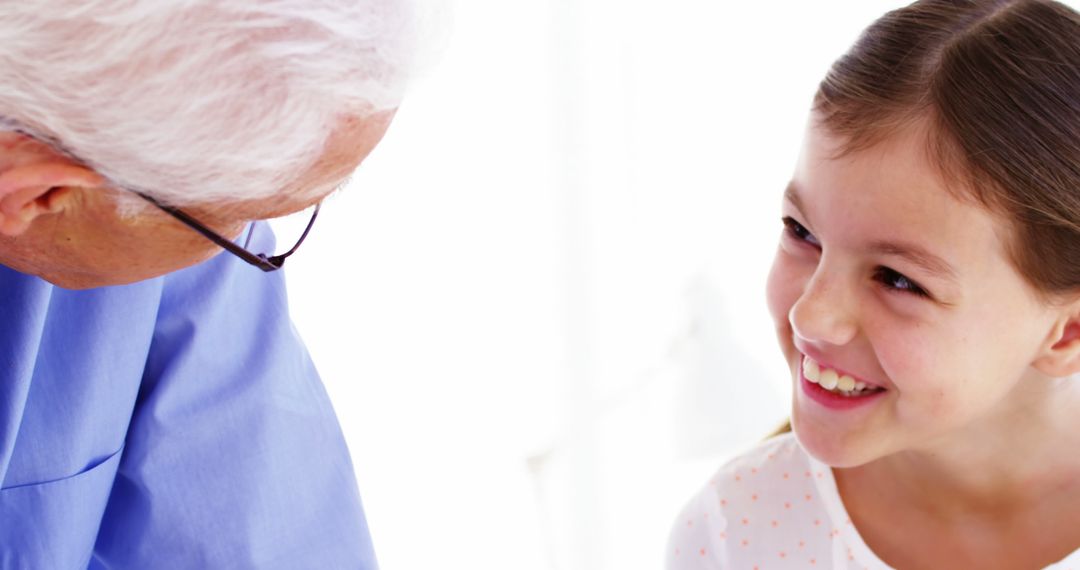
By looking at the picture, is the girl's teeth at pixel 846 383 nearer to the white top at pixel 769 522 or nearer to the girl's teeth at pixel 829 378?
the girl's teeth at pixel 829 378

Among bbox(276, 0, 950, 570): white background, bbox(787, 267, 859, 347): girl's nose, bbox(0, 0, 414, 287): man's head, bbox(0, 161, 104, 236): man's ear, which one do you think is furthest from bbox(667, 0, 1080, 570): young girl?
bbox(276, 0, 950, 570): white background

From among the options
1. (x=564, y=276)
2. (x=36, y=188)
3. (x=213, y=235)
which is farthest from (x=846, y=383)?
(x=564, y=276)

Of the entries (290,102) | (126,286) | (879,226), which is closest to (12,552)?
(126,286)

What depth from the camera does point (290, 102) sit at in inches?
32.7

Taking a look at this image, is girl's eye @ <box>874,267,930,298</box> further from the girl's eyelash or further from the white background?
the white background

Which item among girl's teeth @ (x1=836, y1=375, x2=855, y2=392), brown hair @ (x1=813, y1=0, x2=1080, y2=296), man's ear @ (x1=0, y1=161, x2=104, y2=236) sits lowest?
girl's teeth @ (x1=836, y1=375, x2=855, y2=392)

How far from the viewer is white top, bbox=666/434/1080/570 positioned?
1285 millimetres

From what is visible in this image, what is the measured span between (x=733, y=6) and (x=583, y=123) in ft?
1.60

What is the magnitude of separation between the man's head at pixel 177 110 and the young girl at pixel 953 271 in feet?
1.38

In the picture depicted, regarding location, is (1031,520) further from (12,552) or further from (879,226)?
(12,552)

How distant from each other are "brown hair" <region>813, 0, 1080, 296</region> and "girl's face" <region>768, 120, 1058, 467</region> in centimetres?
2

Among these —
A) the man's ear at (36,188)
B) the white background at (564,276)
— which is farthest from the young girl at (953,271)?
→ the white background at (564,276)

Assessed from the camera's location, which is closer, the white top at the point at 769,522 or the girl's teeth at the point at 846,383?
the girl's teeth at the point at 846,383

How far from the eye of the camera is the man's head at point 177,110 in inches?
30.7
